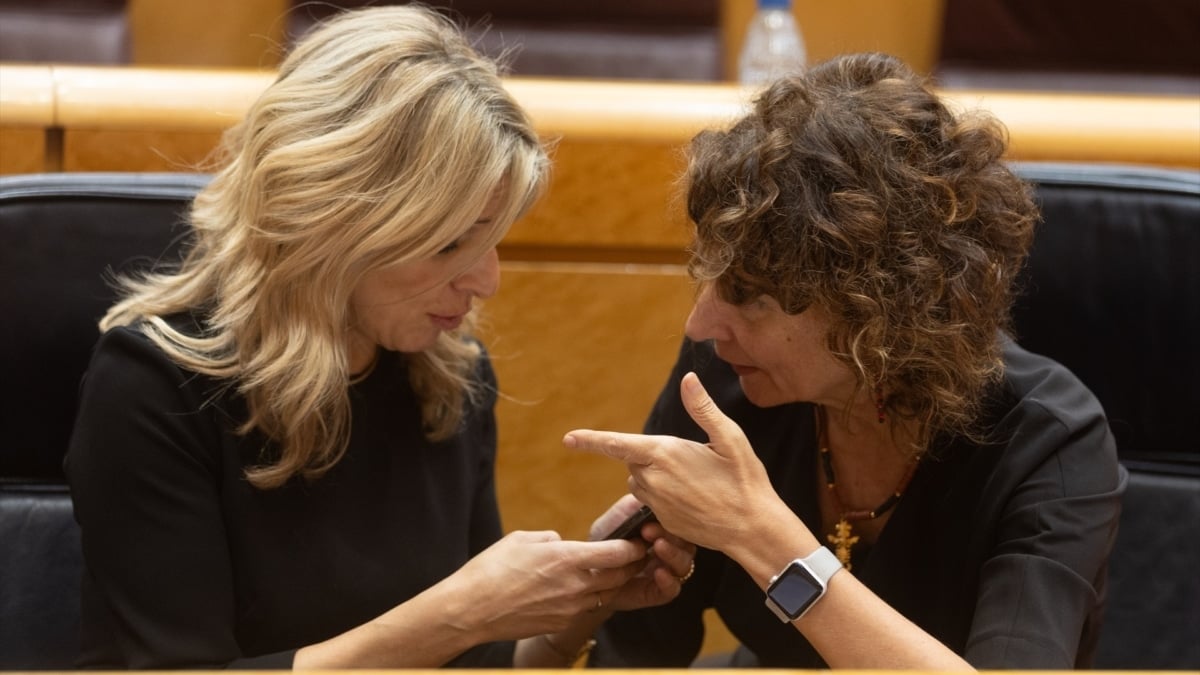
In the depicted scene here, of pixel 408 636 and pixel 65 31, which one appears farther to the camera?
pixel 65 31

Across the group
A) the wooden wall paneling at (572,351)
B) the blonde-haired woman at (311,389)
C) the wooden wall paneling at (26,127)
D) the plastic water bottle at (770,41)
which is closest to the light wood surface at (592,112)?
the wooden wall paneling at (26,127)

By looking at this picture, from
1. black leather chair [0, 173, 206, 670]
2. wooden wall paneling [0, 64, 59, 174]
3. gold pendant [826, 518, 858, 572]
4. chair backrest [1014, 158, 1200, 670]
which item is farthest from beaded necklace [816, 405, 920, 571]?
wooden wall paneling [0, 64, 59, 174]

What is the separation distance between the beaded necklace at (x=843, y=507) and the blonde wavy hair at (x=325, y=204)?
1.12 feet

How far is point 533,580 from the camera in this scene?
1088mm

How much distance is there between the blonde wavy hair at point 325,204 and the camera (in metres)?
1.07

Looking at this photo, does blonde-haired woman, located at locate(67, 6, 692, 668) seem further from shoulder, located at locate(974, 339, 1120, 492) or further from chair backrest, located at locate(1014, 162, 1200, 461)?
chair backrest, located at locate(1014, 162, 1200, 461)

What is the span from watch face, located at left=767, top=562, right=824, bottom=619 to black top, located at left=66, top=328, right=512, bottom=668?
36 centimetres

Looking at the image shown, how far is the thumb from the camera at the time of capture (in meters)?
0.99

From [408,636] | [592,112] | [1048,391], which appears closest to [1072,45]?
[592,112]

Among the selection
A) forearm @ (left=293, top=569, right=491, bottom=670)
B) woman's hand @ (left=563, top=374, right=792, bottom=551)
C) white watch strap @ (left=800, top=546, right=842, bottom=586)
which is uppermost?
woman's hand @ (left=563, top=374, right=792, bottom=551)

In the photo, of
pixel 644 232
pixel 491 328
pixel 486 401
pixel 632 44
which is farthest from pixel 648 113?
pixel 632 44

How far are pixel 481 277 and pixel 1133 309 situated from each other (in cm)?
60

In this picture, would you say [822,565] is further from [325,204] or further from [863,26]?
[863,26]

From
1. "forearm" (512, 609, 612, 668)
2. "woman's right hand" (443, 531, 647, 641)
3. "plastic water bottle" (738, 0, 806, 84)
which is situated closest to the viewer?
"woman's right hand" (443, 531, 647, 641)
